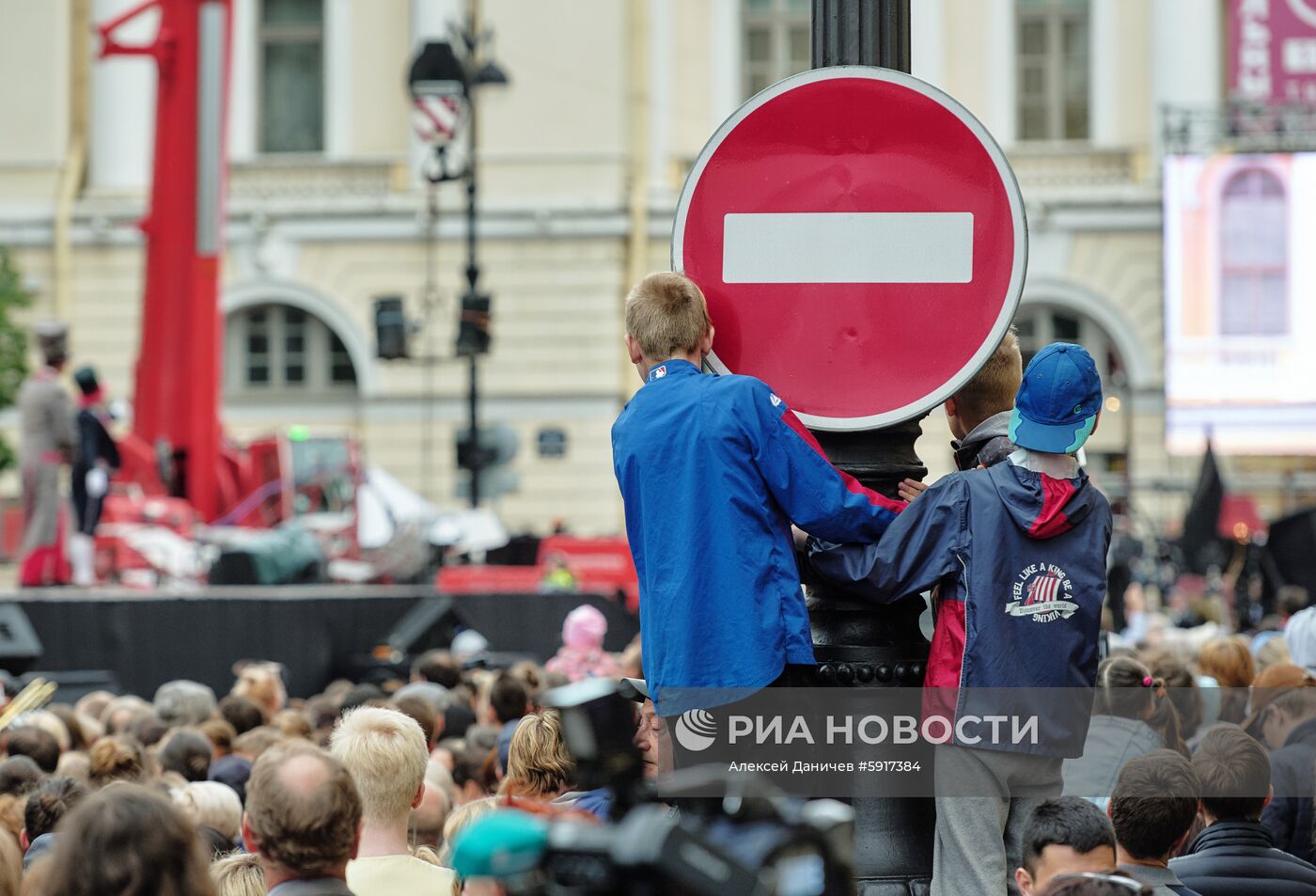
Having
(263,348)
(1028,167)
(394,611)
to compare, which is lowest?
(394,611)

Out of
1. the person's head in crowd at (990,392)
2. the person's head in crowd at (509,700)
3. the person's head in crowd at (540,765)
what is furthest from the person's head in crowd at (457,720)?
the person's head in crowd at (990,392)

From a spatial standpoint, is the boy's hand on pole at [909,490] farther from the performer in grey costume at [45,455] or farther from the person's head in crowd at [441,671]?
the performer in grey costume at [45,455]

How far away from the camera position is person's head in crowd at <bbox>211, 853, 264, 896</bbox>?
439 centimetres

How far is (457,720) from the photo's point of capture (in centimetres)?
913

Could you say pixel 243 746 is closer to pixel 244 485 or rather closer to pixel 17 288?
pixel 244 485

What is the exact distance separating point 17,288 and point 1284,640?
2686 cm

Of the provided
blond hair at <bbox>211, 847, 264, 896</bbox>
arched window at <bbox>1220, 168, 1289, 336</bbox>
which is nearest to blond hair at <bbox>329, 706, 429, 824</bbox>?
blond hair at <bbox>211, 847, 264, 896</bbox>

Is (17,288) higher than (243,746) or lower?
higher

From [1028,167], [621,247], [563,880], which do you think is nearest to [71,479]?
[563,880]

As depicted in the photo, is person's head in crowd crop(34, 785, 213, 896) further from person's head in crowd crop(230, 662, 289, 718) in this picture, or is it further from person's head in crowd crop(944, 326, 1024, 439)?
person's head in crowd crop(230, 662, 289, 718)

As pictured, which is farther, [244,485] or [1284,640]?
[244,485]

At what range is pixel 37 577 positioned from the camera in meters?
16.9

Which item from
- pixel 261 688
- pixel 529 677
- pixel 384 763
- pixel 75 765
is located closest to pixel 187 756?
pixel 75 765

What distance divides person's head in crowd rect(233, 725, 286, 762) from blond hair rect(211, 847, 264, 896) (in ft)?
10.3
